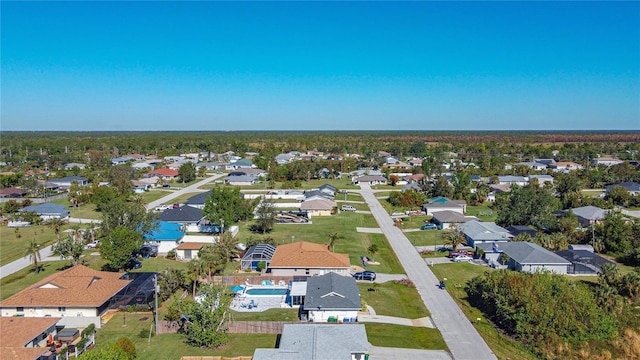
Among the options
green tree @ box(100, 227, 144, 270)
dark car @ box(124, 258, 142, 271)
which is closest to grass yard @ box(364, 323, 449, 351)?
green tree @ box(100, 227, 144, 270)

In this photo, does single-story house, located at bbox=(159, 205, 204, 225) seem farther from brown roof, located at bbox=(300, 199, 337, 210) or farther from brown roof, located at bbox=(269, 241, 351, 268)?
brown roof, located at bbox=(269, 241, 351, 268)

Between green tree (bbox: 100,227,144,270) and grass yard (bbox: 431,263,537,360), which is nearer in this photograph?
grass yard (bbox: 431,263,537,360)

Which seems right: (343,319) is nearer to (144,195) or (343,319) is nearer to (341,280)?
(341,280)

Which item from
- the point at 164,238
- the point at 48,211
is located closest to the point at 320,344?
the point at 164,238

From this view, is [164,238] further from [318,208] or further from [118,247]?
[318,208]

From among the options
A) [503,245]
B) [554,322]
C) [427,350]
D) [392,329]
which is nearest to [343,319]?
[392,329]

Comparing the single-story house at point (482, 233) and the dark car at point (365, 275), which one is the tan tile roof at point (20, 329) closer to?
the dark car at point (365, 275)
